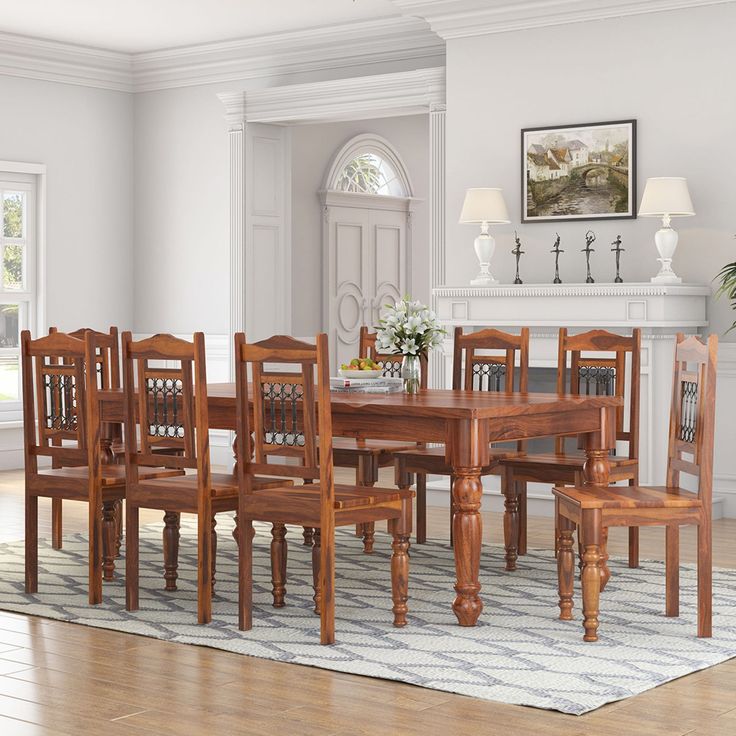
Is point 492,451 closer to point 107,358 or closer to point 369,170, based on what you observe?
point 107,358

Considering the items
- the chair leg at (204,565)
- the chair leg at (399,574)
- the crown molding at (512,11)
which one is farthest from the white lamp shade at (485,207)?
the chair leg at (204,565)

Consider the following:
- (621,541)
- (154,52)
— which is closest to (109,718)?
(621,541)

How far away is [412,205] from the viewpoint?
38.3ft

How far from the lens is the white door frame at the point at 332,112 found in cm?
848

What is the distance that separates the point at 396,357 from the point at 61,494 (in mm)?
2221

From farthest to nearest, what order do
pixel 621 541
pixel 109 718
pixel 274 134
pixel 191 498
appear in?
pixel 274 134, pixel 621 541, pixel 191 498, pixel 109 718

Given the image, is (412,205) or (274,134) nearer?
(274,134)

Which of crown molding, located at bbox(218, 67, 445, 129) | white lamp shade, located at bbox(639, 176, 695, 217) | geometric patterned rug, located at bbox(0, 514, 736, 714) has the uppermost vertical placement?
crown molding, located at bbox(218, 67, 445, 129)

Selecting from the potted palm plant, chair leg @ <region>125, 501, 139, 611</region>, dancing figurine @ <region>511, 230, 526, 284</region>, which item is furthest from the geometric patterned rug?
dancing figurine @ <region>511, 230, 526, 284</region>

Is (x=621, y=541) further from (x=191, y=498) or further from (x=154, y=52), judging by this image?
(x=154, y=52)

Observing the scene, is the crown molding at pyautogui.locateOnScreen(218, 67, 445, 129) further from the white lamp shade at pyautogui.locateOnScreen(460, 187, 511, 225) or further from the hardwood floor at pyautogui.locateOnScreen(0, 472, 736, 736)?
the hardwood floor at pyautogui.locateOnScreen(0, 472, 736, 736)

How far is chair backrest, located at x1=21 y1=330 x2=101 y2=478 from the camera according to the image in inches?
194

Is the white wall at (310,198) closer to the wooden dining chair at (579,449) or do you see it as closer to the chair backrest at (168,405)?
the wooden dining chair at (579,449)

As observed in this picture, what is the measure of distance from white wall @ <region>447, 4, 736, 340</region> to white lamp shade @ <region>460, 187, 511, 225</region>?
11.8 inches
